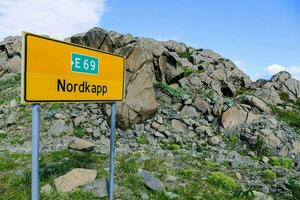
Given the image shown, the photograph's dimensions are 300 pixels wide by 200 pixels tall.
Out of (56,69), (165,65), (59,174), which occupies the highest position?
(165,65)

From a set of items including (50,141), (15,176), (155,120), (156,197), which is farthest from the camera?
(155,120)

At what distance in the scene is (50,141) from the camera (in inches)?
531

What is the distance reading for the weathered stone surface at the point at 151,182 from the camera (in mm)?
8828

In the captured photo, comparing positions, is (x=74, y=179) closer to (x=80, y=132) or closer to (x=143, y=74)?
(x=80, y=132)

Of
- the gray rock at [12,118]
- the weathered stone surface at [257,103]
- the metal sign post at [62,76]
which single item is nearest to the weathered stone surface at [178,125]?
the weathered stone surface at [257,103]

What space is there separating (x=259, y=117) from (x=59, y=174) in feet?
38.3

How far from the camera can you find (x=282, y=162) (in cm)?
1336

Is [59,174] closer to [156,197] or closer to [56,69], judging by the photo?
[156,197]

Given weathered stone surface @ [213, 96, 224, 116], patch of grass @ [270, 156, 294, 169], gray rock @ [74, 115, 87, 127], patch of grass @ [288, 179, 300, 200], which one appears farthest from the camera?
weathered stone surface @ [213, 96, 224, 116]

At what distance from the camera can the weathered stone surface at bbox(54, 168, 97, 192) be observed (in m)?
8.41

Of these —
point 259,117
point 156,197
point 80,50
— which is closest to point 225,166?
point 156,197

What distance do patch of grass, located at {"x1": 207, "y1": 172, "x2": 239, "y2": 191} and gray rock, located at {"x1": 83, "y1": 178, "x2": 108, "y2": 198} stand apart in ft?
11.3

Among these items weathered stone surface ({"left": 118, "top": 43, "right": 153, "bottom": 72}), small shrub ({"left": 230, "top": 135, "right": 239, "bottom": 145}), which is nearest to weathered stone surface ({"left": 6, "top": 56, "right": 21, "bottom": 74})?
weathered stone surface ({"left": 118, "top": 43, "right": 153, "bottom": 72})

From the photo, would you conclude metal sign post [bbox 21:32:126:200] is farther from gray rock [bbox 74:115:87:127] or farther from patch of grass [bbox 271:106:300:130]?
patch of grass [bbox 271:106:300:130]
